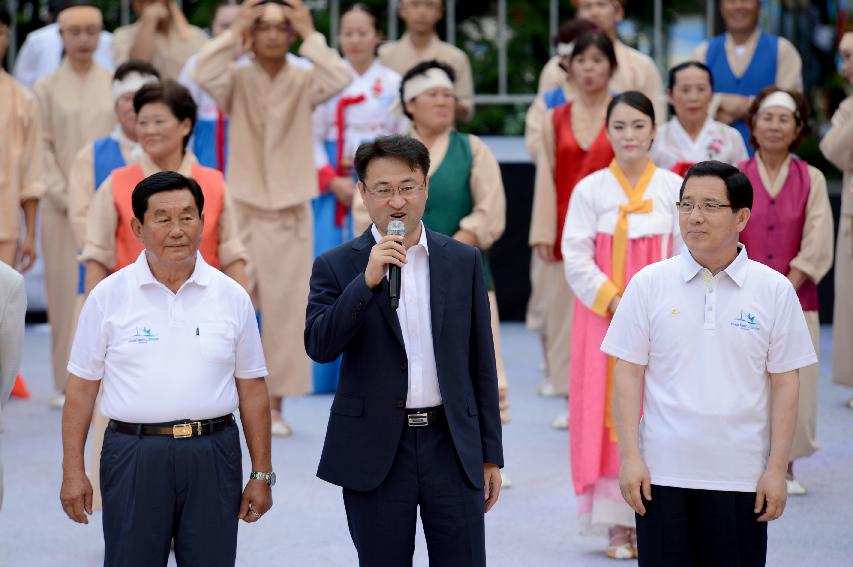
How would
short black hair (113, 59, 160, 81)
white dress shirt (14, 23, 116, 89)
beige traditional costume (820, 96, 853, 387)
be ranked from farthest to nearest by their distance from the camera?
1. white dress shirt (14, 23, 116, 89)
2. beige traditional costume (820, 96, 853, 387)
3. short black hair (113, 59, 160, 81)

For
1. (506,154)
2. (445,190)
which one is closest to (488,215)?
(445,190)

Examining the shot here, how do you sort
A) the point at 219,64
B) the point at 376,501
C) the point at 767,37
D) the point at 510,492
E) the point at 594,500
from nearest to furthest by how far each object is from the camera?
1. the point at 376,501
2. the point at 594,500
3. the point at 510,492
4. the point at 219,64
5. the point at 767,37

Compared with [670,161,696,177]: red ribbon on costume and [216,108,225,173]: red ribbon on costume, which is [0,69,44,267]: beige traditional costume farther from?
[670,161,696,177]: red ribbon on costume

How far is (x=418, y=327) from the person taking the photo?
3.23 metres

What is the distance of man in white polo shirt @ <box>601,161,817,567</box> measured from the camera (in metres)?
3.25

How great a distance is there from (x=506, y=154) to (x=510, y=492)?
4112 mm

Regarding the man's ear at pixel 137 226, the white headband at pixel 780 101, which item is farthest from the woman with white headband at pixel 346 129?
the man's ear at pixel 137 226

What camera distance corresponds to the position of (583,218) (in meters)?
4.80

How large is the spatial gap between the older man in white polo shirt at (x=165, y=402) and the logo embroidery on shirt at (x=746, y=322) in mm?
1104

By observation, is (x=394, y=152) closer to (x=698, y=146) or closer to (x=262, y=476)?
(x=262, y=476)

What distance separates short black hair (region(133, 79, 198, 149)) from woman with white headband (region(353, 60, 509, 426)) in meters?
1.07

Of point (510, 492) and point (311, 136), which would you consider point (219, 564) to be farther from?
point (311, 136)

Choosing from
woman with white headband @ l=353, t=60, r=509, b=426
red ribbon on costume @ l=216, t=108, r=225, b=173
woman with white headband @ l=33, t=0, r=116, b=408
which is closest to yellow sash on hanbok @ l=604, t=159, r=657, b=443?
woman with white headband @ l=353, t=60, r=509, b=426

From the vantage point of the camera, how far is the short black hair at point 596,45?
602 centimetres
